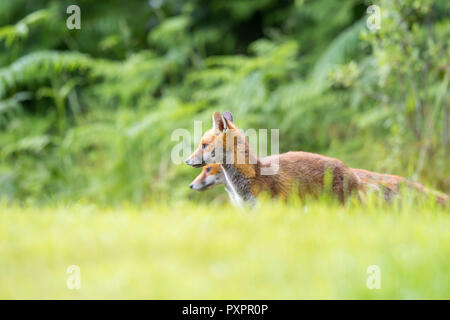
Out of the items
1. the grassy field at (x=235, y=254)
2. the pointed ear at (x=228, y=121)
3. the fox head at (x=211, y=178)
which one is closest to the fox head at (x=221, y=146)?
the pointed ear at (x=228, y=121)

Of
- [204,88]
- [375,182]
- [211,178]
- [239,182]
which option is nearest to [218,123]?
[239,182]

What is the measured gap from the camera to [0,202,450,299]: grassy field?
7.75ft

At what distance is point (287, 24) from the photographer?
10.8m

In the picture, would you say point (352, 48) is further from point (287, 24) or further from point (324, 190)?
point (324, 190)

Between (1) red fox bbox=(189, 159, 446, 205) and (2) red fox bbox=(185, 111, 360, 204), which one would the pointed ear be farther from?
(1) red fox bbox=(189, 159, 446, 205)

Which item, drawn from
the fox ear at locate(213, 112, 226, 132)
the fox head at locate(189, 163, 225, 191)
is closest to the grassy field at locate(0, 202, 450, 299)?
the fox ear at locate(213, 112, 226, 132)

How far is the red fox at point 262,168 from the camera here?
12.0 feet

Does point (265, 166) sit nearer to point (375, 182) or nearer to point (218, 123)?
point (218, 123)

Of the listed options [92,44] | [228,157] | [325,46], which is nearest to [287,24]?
[325,46]

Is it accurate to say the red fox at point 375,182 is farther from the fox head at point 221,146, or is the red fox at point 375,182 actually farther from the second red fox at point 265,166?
the fox head at point 221,146

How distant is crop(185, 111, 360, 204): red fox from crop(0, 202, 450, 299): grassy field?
194mm

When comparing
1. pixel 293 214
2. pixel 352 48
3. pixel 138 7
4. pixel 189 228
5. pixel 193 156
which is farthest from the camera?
pixel 138 7

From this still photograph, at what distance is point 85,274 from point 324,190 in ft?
5.39

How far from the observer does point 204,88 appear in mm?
10398
